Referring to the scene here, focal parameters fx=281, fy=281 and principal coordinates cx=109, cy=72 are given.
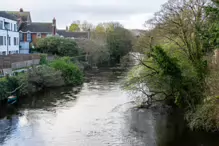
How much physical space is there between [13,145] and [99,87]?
Result: 66.7 feet

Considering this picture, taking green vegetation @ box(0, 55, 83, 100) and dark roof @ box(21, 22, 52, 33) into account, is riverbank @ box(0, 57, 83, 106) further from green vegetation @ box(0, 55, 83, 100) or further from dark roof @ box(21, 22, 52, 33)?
dark roof @ box(21, 22, 52, 33)

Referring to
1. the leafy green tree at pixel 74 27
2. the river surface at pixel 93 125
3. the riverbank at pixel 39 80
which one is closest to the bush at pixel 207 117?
the river surface at pixel 93 125

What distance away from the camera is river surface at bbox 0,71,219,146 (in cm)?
1836

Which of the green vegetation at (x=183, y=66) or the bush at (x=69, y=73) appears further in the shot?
the bush at (x=69, y=73)

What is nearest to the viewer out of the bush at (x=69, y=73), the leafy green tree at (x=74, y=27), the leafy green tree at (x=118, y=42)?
the bush at (x=69, y=73)

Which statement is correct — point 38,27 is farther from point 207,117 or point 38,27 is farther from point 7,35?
point 207,117

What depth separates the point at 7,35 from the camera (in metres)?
45.5

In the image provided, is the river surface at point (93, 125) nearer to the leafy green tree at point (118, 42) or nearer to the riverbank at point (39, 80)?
the riverbank at point (39, 80)

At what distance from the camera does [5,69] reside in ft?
98.5

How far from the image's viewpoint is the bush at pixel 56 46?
52375mm

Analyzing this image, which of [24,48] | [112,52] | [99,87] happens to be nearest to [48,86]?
[99,87]

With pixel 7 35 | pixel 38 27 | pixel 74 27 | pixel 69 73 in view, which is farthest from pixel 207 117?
pixel 74 27

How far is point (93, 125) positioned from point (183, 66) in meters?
8.32

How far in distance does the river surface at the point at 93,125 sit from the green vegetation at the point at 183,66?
133 cm
